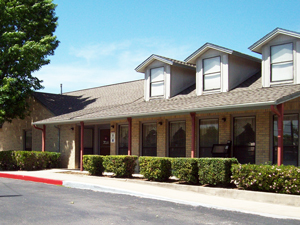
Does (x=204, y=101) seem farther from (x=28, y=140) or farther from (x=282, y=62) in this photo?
(x=28, y=140)

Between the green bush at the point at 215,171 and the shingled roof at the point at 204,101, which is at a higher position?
the shingled roof at the point at 204,101

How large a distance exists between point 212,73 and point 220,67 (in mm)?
456

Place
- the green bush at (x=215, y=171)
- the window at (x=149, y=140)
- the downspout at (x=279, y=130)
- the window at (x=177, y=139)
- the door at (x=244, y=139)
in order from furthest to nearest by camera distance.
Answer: the window at (x=149, y=140) → the window at (x=177, y=139) → the door at (x=244, y=139) → the green bush at (x=215, y=171) → the downspout at (x=279, y=130)

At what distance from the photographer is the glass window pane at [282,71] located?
13.8m

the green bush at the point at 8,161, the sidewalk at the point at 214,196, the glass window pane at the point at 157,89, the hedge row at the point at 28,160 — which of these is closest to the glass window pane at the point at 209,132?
the sidewalk at the point at 214,196

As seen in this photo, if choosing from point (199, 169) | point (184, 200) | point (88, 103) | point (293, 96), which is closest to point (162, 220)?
point (184, 200)

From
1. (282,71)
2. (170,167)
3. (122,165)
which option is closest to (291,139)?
(282,71)

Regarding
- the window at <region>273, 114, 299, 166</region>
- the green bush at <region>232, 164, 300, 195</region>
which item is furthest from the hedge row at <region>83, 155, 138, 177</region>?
the window at <region>273, 114, 299, 166</region>

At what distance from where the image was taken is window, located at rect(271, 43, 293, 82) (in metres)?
13.8

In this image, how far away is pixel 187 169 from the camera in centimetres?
1280

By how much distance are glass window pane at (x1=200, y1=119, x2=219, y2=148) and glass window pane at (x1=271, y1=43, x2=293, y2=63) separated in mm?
3386

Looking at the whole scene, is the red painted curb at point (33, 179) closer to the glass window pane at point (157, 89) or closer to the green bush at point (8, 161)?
the green bush at point (8, 161)

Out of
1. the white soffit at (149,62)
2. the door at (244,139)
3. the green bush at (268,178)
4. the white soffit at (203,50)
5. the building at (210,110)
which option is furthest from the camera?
the white soffit at (149,62)

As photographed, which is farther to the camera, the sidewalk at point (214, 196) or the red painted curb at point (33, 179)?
the red painted curb at point (33, 179)
